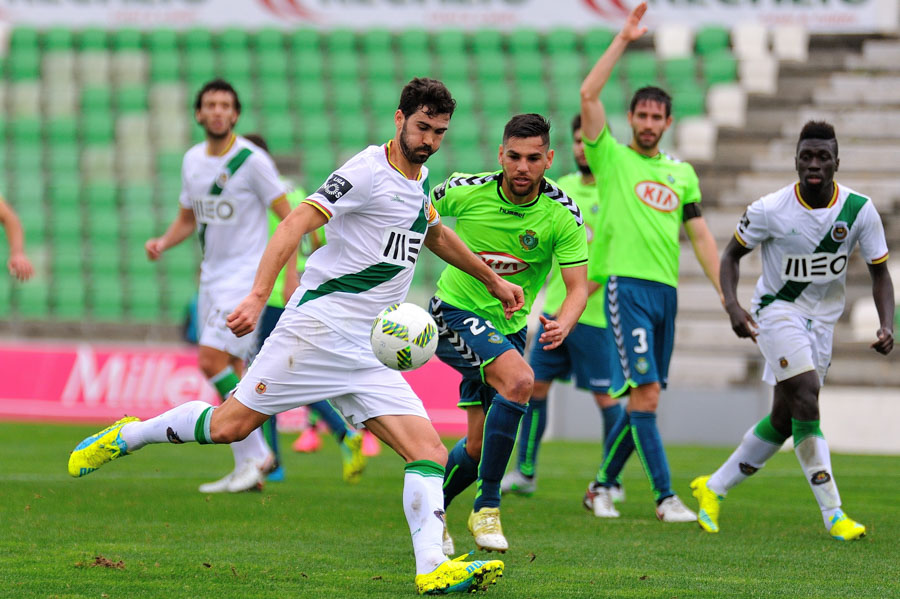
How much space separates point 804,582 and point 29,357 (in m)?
12.0

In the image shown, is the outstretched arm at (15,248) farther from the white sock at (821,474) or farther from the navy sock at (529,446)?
the white sock at (821,474)

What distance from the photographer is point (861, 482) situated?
9945 millimetres

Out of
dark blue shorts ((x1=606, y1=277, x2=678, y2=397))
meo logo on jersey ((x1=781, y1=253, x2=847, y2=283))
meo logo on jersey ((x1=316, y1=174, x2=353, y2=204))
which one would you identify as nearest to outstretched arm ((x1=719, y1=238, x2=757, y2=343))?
meo logo on jersey ((x1=781, y1=253, x2=847, y2=283))

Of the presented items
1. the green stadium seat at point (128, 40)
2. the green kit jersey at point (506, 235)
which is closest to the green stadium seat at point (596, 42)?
the green stadium seat at point (128, 40)

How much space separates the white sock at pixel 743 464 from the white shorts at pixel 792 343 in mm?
380

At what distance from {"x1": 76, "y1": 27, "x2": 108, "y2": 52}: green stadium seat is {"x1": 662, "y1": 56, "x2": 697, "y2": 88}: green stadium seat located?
31.8 feet

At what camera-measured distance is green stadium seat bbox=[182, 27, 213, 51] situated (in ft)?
70.8

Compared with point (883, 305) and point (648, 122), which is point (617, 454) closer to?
point (883, 305)

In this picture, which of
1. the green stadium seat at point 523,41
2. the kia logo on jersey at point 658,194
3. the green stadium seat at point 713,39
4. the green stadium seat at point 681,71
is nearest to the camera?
the kia logo on jersey at point 658,194

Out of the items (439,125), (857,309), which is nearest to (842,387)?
(857,309)

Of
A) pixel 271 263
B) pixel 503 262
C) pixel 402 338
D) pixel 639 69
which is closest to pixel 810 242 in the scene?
pixel 503 262

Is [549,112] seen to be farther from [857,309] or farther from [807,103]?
[857,309]

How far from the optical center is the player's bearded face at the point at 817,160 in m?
6.59

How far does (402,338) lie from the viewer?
4949 mm
